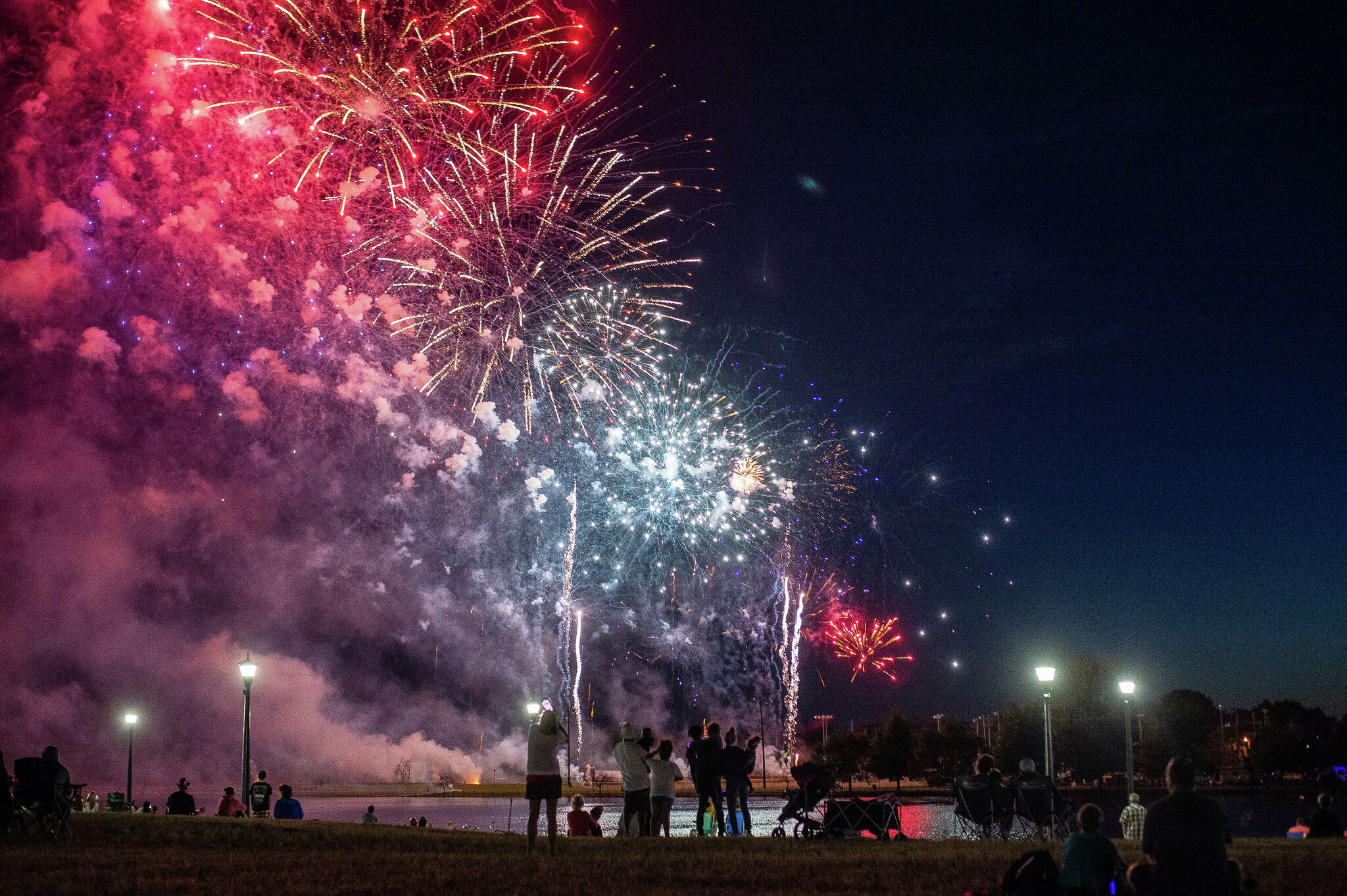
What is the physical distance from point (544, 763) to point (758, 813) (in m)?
42.6

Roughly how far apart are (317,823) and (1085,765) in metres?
86.5

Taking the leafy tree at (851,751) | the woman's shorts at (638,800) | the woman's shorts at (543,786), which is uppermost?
the woman's shorts at (543,786)

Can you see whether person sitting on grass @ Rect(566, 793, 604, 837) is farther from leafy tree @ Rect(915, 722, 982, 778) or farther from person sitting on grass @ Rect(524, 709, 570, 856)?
leafy tree @ Rect(915, 722, 982, 778)

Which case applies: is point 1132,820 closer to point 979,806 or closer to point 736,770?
point 979,806

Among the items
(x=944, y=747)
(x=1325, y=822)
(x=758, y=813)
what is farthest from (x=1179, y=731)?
(x=1325, y=822)

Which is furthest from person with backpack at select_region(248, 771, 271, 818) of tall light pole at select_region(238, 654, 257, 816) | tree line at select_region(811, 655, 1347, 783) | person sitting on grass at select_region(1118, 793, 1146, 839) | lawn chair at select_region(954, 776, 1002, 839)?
tree line at select_region(811, 655, 1347, 783)

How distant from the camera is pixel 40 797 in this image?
576 inches

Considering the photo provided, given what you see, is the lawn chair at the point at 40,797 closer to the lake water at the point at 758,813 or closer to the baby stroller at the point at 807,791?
the baby stroller at the point at 807,791

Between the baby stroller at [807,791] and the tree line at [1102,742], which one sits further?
the tree line at [1102,742]

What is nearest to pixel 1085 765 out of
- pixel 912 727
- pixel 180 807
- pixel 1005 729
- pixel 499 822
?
pixel 1005 729

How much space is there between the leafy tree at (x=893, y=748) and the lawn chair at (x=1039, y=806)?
102 metres

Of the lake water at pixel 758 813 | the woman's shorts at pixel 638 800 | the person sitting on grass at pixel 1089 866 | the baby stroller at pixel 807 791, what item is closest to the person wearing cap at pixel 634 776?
the woman's shorts at pixel 638 800

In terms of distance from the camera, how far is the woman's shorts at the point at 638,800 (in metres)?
15.5

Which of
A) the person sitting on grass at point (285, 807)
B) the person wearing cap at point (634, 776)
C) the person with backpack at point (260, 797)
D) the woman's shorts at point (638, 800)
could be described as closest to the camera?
the person wearing cap at point (634, 776)
